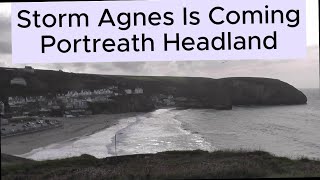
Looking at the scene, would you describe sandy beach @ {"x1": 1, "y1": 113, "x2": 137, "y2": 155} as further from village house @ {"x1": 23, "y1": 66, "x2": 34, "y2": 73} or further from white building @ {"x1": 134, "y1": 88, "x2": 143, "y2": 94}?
village house @ {"x1": 23, "y1": 66, "x2": 34, "y2": 73}

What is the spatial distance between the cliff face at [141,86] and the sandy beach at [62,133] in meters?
0.21

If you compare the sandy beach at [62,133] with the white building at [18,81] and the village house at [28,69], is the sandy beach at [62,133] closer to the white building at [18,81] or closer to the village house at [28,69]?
the white building at [18,81]

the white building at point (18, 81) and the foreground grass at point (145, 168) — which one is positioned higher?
the white building at point (18, 81)

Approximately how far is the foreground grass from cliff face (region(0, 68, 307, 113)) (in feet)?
3.28

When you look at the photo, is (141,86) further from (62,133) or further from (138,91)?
(62,133)

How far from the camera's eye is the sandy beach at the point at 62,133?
18.5ft

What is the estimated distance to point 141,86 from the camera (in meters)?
7.46

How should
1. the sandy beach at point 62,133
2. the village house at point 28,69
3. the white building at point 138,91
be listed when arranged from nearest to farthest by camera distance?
1. the sandy beach at point 62,133
2. the village house at point 28,69
3. the white building at point 138,91

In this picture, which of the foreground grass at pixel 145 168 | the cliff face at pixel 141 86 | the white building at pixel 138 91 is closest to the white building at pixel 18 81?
the cliff face at pixel 141 86

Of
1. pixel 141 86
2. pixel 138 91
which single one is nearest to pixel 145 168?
pixel 138 91

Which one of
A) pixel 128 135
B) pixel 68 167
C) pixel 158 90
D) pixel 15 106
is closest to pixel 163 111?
pixel 158 90

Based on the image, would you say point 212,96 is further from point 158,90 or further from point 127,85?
point 127,85

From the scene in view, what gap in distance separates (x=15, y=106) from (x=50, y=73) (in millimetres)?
817

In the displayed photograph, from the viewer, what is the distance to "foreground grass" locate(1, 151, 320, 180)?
629 cm
